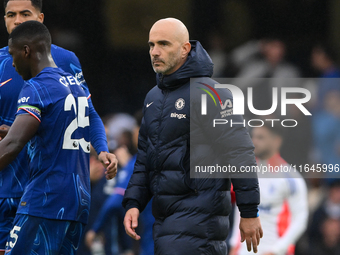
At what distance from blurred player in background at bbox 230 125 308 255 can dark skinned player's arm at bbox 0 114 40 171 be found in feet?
9.03

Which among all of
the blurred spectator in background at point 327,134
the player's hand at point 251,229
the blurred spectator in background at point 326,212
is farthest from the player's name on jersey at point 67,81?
the blurred spectator in background at point 326,212

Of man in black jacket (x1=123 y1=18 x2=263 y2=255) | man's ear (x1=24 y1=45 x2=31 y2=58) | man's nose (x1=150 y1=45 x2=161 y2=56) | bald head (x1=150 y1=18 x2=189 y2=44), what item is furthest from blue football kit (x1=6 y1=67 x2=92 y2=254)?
bald head (x1=150 y1=18 x2=189 y2=44)

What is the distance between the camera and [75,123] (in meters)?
2.98

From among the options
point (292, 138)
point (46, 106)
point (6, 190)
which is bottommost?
point (6, 190)

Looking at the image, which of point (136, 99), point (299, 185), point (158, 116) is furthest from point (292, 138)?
point (158, 116)

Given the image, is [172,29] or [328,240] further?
[328,240]

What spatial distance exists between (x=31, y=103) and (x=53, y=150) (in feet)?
0.90

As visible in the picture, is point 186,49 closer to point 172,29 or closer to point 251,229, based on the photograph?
point 172,29

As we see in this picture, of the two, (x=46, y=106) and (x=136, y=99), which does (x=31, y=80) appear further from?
(x=136, y=99)

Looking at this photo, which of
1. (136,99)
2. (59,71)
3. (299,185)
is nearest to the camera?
(59,71)

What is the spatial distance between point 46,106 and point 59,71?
0.28 m

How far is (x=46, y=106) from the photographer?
2850 millimetres

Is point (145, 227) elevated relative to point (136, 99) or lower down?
lower down

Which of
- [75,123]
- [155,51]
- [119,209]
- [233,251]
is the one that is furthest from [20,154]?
[233,251]
